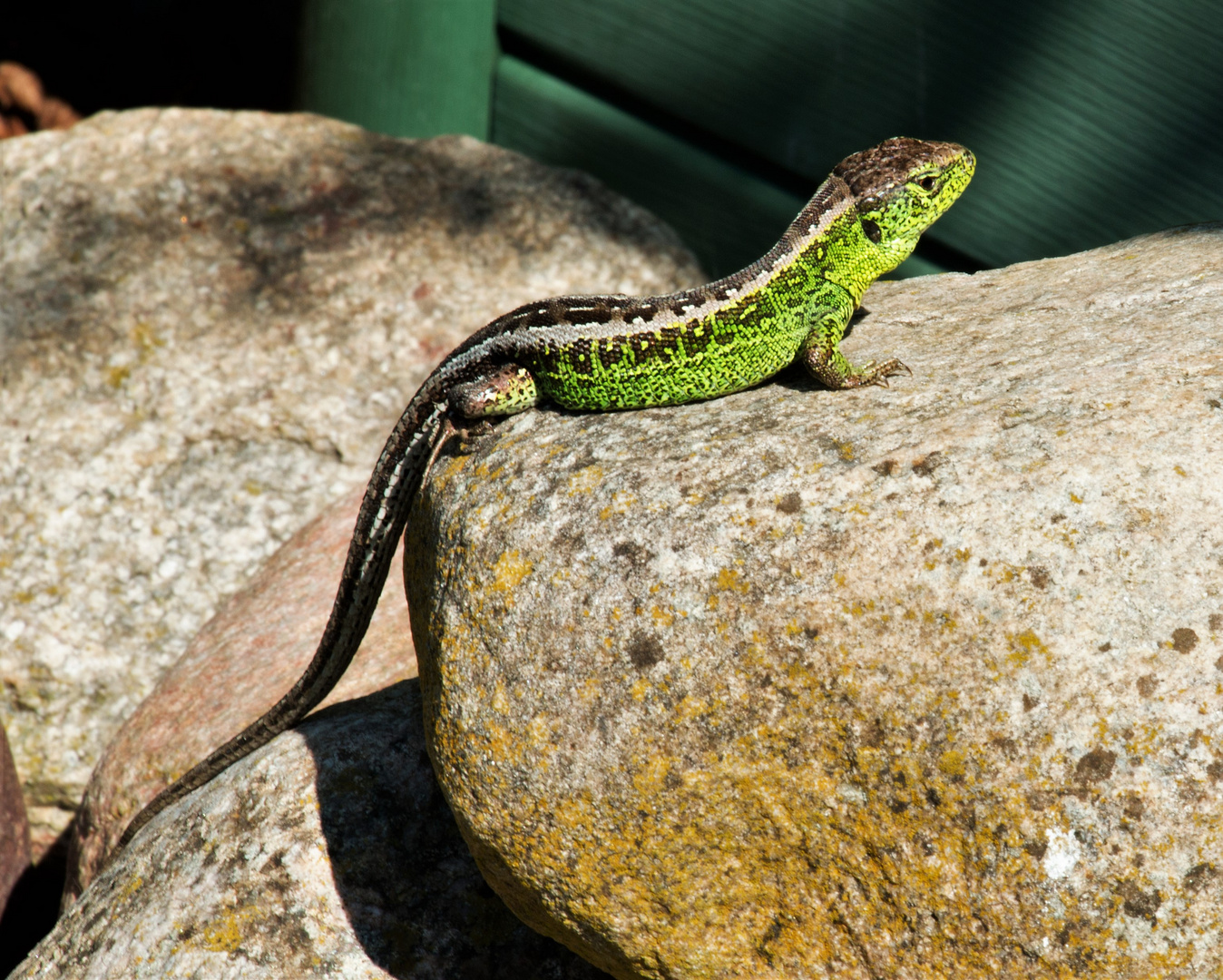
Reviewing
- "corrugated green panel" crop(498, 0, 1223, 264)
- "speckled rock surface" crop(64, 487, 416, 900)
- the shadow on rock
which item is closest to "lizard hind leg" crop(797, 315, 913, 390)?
the shadow on rock

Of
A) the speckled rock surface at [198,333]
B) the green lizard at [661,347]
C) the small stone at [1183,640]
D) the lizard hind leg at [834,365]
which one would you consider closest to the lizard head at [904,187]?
the green lizard at [661,347]

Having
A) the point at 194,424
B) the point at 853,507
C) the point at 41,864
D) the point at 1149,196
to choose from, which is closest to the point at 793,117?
the point at 1149,196

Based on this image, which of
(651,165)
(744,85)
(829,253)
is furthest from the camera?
(651,165)

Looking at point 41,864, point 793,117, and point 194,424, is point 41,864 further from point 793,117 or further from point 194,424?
point 793,117

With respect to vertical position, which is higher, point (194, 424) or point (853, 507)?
point (853, 507)

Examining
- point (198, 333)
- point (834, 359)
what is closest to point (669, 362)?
point (834, 359)

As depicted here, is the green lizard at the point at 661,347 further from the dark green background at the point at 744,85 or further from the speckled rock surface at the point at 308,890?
the dark green background at the point at 744,85

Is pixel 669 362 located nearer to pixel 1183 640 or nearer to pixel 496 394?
pixel 496 394
